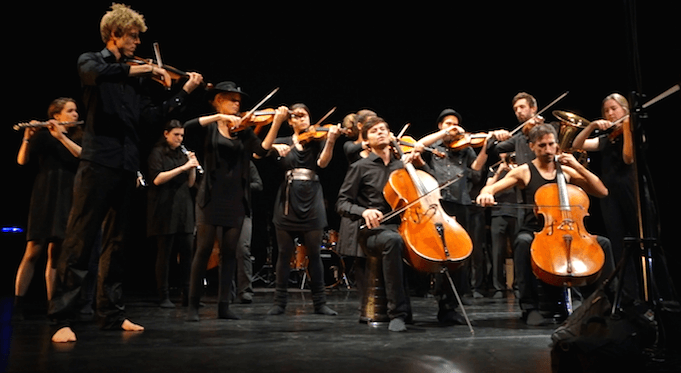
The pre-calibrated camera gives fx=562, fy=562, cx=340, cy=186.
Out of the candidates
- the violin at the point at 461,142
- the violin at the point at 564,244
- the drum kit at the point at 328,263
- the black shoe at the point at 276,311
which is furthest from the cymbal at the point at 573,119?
the drum kit at the point at 328,263

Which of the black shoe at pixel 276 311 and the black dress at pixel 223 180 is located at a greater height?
the black dress at pixel 223 180

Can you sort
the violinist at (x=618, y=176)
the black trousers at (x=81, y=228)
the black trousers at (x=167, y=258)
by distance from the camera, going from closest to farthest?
the black trousers at (x=81, y=228) → the violinist at (x=618, y=176) → the black trousers at (x=167, y=258)

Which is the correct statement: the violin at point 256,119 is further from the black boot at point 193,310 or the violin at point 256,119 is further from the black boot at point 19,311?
the black boot at point 19,311

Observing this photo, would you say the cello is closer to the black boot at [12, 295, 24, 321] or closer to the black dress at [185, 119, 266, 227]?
the black dress at [185, 119, 266, 227]

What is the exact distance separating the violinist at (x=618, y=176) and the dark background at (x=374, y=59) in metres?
1.62

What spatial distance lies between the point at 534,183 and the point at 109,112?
2.37m

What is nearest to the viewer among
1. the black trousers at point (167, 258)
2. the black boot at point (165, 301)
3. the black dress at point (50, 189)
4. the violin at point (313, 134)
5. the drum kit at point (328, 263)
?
the black dress at point (50, 189)

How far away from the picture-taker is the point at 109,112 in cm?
269

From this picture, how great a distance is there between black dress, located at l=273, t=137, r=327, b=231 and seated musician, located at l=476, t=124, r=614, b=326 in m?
1.25

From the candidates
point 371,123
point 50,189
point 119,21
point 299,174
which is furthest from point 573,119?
point 50,189

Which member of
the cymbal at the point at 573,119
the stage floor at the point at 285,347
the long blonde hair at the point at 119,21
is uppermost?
the long blonde hair at the point at 119,21

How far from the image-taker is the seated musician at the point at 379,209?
2957 mm

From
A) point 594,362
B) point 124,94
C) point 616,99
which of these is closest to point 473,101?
point 616,99

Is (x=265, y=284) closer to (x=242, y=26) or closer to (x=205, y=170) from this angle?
(x=242, y=26)
